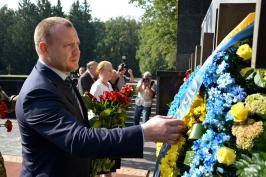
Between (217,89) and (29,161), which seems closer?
(217,89)

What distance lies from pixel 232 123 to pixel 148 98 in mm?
7957

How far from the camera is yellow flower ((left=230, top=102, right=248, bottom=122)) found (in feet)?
5.80

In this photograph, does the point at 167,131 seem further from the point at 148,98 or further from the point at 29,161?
the point at 148,98

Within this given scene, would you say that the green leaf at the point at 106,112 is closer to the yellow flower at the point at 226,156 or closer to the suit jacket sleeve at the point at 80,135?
the suit jacket sleeve at the point at 80,135

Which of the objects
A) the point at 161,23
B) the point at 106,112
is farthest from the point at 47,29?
the point at 161,23

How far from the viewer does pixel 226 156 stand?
5.81 ft

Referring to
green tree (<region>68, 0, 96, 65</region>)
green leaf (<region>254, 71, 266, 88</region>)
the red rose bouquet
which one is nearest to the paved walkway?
the red rose bouquet

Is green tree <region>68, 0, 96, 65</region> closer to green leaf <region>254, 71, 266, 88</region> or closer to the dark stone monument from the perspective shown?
the dark stone monument

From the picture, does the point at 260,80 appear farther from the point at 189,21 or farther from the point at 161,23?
the point at 161,23

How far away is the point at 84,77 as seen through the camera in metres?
7.36

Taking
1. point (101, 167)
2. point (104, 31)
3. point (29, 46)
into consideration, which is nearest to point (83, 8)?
point (104, 31)

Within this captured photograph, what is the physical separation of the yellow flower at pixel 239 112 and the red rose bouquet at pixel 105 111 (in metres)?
3.04

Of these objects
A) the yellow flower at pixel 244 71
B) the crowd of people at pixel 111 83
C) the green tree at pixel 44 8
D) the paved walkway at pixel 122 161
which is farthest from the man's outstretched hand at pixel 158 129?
the green tree at pixel 44 8

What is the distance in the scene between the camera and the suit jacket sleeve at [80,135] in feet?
6.19
